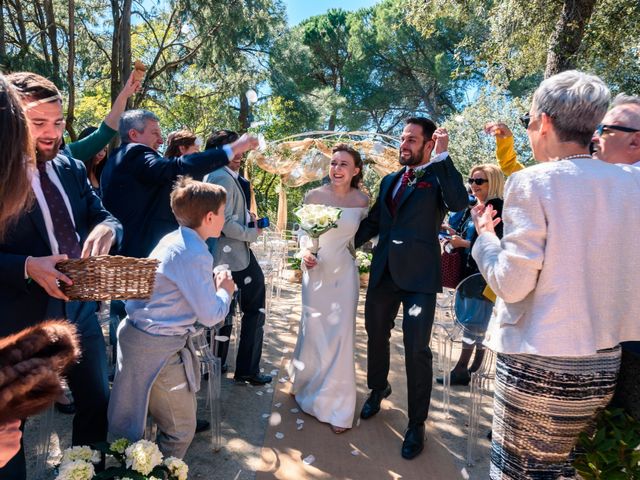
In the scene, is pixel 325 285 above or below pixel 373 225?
below

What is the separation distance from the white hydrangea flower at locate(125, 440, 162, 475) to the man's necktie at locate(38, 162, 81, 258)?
928 millimetres

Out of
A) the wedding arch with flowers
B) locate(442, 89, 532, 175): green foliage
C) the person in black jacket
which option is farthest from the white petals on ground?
locate(442, 89, 532, 175): green foliage

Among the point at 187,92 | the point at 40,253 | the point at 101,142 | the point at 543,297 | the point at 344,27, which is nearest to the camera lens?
the point at 543,297

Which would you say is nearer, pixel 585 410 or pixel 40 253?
pixel 585 410

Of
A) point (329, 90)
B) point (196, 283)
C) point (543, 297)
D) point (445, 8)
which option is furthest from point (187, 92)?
point (543, 297)

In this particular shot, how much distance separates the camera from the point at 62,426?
11.3 feet

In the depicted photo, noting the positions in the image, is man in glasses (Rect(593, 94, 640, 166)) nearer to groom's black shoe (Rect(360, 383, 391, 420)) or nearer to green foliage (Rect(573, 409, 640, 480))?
green foliage (Rect(573, 409, 640, 480))

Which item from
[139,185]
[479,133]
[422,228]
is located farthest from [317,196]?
[479,133]

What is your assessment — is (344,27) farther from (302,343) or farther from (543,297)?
(543,297)

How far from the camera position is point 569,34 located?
6.02 metres

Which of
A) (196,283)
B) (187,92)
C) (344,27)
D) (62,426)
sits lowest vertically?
(62,426)

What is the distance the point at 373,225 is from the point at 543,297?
2239 millimetres

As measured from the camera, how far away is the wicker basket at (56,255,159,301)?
1740mm

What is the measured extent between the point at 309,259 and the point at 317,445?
1411 millimetres
